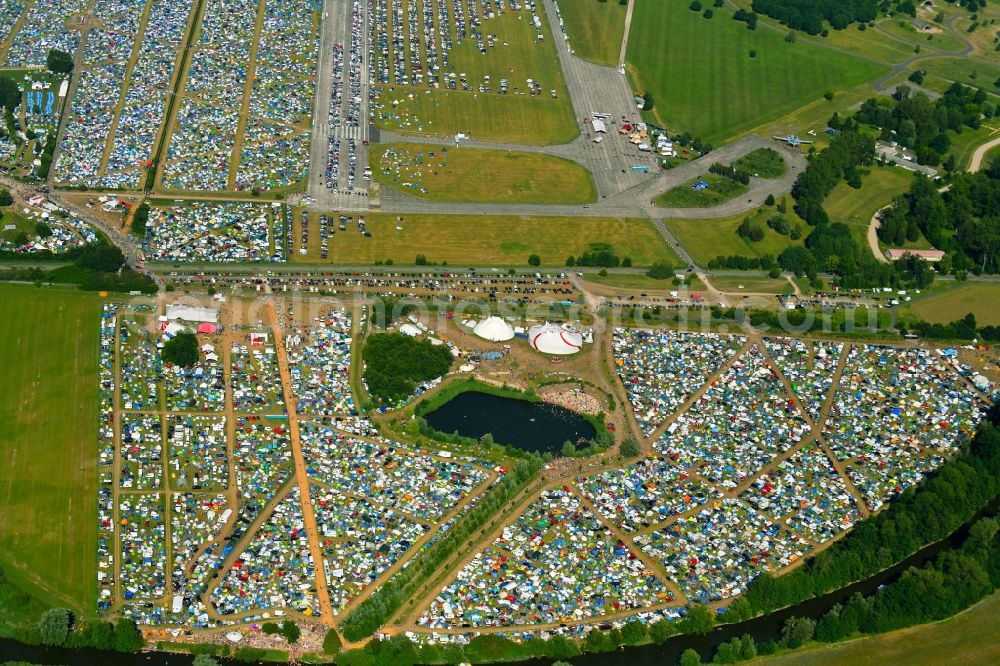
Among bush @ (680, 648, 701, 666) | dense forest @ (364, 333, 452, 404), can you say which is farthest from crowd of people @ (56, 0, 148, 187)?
bush @ (680, 648, 701, 666)

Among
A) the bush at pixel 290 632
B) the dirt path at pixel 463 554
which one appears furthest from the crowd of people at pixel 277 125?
the bush at pixel 290 632

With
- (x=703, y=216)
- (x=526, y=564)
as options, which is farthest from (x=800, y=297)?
(x=526, y=564)

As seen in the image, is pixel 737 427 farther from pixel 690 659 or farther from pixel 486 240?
pixel 486 240

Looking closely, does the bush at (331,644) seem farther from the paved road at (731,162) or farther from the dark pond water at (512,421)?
the paved road at (731,162)

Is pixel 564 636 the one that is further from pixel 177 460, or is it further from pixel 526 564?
pixel 177 460

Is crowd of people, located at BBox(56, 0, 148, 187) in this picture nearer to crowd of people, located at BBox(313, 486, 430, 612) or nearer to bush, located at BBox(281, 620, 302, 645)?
crowd of people, located at BBox(313, 486, 430, 612)
